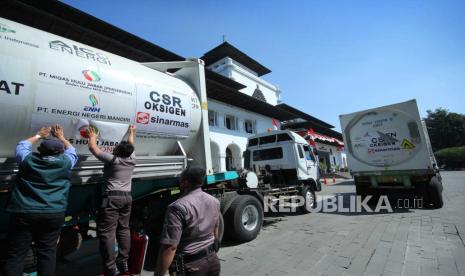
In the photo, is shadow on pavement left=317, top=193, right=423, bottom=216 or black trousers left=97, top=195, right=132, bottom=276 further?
shadow on pavement left=317, top=193, right=423, bottom=216

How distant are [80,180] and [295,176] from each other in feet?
23.3

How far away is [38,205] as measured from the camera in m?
2.58

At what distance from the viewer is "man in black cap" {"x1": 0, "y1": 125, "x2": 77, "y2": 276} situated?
2.54 m

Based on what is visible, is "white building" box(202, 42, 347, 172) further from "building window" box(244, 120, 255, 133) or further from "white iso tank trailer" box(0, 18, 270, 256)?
"white iso tank trailer" box(0, 18, 270, 256)

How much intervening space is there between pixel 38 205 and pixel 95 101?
4.77ft

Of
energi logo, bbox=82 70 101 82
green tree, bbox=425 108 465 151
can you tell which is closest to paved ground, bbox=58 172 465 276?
energi logo, bbox=82 70 101 82

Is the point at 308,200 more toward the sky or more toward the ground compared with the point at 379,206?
more toward the sky

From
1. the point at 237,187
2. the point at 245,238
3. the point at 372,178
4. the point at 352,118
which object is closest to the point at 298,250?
the point at 245,238

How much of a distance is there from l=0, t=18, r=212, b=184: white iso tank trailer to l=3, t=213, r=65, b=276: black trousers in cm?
66

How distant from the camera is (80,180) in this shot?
3.40m

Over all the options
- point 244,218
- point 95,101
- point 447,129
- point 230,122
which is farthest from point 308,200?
point 447,129

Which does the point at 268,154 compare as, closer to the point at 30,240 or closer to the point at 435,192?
the point at 435,192

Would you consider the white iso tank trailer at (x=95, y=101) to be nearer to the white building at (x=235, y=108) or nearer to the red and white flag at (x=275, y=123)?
the white building at (x=235, y=108)

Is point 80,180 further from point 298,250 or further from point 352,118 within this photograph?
point 352,118
